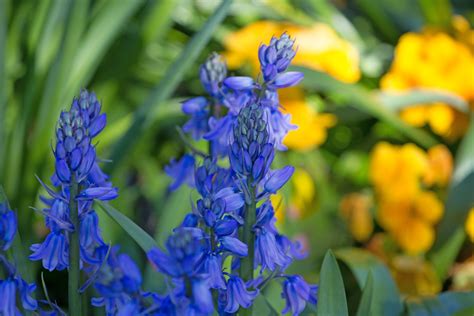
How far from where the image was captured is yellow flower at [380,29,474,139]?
2.00m

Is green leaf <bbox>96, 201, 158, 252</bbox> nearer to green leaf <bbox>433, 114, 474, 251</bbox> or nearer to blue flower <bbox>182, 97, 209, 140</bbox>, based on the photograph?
blue flower <bbox>182, 97, 209, 140</bbox>

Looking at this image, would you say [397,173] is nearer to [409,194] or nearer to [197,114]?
[409,194]

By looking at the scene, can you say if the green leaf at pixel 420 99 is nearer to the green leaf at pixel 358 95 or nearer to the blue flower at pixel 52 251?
the green leaf at pixel 358 95

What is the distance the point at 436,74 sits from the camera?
2010mm

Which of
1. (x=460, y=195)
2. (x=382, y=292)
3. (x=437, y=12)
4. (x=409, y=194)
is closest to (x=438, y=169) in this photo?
(x=409, y=194)

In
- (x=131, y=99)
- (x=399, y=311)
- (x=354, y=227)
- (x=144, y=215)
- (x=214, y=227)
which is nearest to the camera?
(x=214, y=227)

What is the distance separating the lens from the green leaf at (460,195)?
170cm

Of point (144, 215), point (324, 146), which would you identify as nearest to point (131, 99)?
point (144, 215)

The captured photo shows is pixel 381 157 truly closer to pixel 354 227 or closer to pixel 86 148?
pixel 354 227

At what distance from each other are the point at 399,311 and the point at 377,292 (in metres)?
0.04

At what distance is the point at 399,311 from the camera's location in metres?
1.12

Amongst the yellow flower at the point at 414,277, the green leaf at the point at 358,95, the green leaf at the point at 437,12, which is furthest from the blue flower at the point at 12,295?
the green leaf at the point at 437,12

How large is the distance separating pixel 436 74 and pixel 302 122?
36 cm

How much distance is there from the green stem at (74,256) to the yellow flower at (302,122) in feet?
3.85
